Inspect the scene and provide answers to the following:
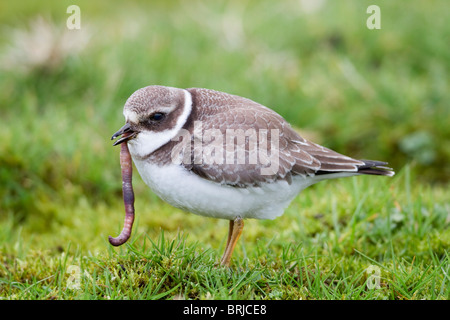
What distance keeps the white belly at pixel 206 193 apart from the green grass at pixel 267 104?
1.07 feet

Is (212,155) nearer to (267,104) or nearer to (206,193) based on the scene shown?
(206,193)

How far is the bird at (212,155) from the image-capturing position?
354 centimetres

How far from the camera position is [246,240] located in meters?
4.96

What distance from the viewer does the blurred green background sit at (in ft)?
19.0

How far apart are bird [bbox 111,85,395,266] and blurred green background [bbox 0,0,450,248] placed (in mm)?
1816

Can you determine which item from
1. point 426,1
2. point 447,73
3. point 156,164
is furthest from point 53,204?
point 426,1

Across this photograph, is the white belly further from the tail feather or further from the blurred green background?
the blurred green background

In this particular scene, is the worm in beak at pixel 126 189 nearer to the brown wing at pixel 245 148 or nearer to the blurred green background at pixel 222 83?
the brown wing at pixel 245 148

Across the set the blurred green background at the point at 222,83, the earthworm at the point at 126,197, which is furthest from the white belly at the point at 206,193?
the blurred green background at the point at 222,83

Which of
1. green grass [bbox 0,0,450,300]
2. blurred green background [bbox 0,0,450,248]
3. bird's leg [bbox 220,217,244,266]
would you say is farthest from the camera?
blurred green background [bbox 0,0,450,248]

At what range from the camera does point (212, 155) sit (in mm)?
3584

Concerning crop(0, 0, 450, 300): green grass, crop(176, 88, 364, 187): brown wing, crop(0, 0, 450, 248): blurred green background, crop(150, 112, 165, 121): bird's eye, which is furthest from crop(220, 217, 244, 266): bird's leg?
crop(0, 0, 450, 248): blurred green background
